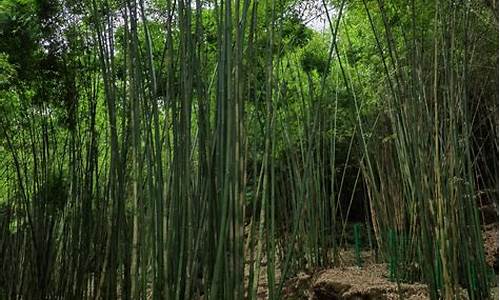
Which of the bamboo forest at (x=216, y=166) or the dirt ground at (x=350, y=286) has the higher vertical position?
the bamboo forest at (x=216, y=166)

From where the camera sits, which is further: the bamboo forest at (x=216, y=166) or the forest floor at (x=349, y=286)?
the forest floor at (x=349, y=286)

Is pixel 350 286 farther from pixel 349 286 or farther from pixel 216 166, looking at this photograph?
pixel 216 166

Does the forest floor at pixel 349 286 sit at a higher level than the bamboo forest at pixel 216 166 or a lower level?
lower

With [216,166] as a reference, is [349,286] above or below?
below

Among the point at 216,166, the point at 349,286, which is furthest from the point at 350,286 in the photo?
Answer: the point at 216,166

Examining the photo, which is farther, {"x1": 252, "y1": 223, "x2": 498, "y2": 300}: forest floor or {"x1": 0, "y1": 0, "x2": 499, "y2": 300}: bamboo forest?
{"x1": 252, "y1": 223, "x2": 498, "y2": 300}: forest floor

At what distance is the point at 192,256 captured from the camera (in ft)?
4.00

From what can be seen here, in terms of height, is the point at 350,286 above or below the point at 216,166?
below

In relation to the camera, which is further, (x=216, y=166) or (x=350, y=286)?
(x=350, y=286)

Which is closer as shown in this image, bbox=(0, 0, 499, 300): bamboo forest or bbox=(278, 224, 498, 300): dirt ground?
→ bbox=(0, 0, 499, 300): bamboo forest

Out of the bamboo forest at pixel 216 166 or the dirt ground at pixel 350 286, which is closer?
the bamboo forest at pixel 216 166

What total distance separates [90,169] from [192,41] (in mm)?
774

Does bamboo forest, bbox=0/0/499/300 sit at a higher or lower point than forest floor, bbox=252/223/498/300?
higher

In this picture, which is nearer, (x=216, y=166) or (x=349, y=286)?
(x=216, y=166)
